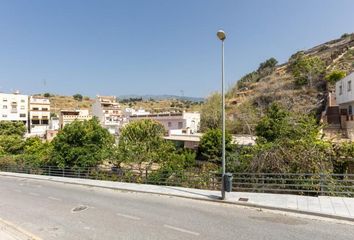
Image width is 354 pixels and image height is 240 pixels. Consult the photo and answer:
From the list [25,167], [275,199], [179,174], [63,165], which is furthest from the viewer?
[25,167]

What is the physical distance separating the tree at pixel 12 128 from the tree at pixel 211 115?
5097 centimetres

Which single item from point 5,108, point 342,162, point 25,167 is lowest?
point 25,167

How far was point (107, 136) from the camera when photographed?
99.2 feet

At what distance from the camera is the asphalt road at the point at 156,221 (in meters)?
8.95

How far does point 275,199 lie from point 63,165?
71.2 ft

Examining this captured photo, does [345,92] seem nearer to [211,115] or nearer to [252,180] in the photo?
[211,115]

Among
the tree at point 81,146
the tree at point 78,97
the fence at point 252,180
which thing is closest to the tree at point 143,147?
the tree at point 81,146

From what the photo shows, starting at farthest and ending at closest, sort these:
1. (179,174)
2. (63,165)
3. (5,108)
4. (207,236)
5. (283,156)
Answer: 1. (5,108)
2. (63,165)
3. (179,174)
4. (283,156)
5. (207,236)

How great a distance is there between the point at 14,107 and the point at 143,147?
74701 mm

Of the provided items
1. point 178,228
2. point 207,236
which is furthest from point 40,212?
point 207,236

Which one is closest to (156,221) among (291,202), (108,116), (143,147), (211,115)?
(291,202)

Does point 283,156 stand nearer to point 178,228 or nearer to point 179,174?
point 179,174

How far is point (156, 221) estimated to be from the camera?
34.9 feet

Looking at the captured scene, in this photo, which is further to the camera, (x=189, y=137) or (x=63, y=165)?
(x=189, y=137)
